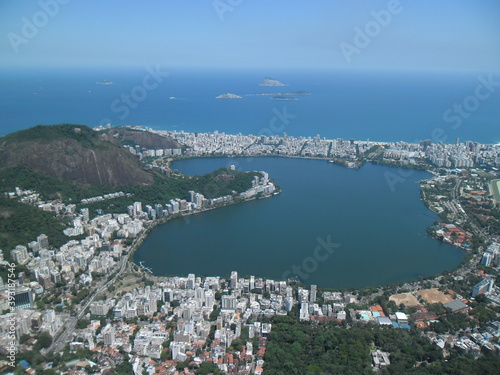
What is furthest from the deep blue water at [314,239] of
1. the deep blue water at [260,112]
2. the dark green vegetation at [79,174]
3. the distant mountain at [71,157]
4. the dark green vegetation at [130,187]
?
A: the deep blue water at [260,112]

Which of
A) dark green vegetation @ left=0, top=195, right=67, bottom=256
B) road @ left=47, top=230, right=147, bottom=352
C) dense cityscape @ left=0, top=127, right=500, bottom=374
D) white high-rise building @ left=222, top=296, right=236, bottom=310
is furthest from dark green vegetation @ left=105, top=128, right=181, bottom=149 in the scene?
white high-rise building @ left=222, top=296, right=236, bottom=310

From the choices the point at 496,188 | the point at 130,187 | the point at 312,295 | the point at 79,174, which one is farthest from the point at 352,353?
the point at 496,188

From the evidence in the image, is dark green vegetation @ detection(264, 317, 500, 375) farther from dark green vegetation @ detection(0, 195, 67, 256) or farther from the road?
dark green vegetation @ detection(0, 195, 67, 256)

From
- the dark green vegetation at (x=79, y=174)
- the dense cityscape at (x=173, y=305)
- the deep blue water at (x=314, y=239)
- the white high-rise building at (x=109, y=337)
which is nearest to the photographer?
the dense cityscape at (x=173, y=305)

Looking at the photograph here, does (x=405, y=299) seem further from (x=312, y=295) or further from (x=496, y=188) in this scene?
(x=496, y=188)

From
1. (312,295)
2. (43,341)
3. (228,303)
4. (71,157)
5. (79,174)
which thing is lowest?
(43,341)

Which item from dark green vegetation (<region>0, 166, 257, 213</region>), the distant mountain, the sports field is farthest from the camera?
the sports field

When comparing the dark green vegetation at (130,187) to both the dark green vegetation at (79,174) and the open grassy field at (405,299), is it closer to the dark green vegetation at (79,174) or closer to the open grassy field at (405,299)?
the dark green vegetation at (79,174)
